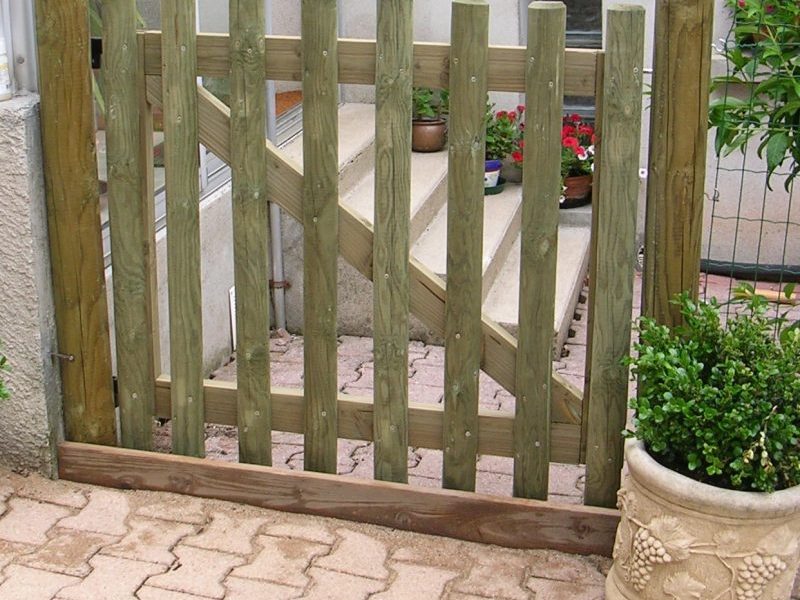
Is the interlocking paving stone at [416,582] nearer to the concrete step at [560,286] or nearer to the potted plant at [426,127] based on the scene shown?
the concrete step at [560,286]

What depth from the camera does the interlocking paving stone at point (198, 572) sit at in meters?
3.78

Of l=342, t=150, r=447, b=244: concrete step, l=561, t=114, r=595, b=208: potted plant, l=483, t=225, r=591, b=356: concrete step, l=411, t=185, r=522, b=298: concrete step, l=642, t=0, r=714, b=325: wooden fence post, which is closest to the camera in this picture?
l=642, t=0, r=714, b=325: wooden fence post

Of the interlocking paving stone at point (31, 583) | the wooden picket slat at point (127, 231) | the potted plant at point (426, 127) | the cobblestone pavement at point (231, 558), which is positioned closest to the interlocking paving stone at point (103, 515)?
the cobblestone pavement at point (231, 558)

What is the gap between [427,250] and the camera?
593 cm

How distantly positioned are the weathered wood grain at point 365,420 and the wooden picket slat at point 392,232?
6cm

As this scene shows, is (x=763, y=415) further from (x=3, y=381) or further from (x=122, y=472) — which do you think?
(x=3, y=381)

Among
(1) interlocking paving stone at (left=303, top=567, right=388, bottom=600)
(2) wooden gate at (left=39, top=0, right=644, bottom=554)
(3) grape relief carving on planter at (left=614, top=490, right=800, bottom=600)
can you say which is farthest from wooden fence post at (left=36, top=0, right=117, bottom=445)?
(3) grape relief carving on planter at (left=614, top=490, right=800, bottom=600)

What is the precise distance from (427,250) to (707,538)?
2781 millimetres

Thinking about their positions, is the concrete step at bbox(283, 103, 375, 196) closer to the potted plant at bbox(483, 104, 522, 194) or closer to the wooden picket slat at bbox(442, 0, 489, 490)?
the potted plant at bbox(483, 104, 522, 194)

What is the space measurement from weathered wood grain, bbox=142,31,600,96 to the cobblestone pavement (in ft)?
4.63

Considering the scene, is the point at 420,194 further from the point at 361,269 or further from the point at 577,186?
the point at 361,269

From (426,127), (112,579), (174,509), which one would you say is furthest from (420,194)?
(112,579)

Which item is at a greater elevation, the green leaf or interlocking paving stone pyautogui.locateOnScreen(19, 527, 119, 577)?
the green leaf

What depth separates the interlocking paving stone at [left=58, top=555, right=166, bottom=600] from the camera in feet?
12.2
